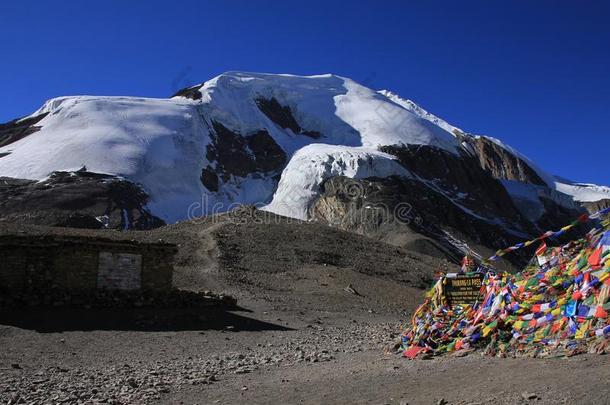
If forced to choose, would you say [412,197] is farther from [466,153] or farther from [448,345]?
[448,345]

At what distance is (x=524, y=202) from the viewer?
117m

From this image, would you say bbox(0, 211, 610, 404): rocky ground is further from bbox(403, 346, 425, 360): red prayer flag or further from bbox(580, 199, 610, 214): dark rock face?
bbox(580, 199, 610, 214): dark rock face

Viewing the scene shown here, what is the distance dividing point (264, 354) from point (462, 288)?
486 cm

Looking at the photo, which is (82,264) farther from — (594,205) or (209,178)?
(594,205)

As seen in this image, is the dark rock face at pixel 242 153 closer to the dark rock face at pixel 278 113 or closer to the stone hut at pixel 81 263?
the dark rock face at pixel 278 113

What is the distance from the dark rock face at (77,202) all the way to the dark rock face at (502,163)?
91.7m

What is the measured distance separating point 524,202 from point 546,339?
114610 mm

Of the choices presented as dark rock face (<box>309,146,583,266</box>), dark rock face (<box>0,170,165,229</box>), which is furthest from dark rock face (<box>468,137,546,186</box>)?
dark rock face (<box>0,170,165,229</box>)

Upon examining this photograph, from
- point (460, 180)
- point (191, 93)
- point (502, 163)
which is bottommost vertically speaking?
point (460, 180)

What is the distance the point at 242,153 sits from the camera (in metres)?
98.0

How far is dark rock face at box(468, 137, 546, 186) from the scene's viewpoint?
139250 mm

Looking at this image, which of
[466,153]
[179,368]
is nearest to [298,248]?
[179,368]

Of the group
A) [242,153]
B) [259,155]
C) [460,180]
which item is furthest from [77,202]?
[460,180]

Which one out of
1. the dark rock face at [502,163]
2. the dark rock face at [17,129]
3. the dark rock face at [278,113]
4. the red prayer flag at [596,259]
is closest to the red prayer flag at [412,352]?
the red prayer flag at [596,259]
